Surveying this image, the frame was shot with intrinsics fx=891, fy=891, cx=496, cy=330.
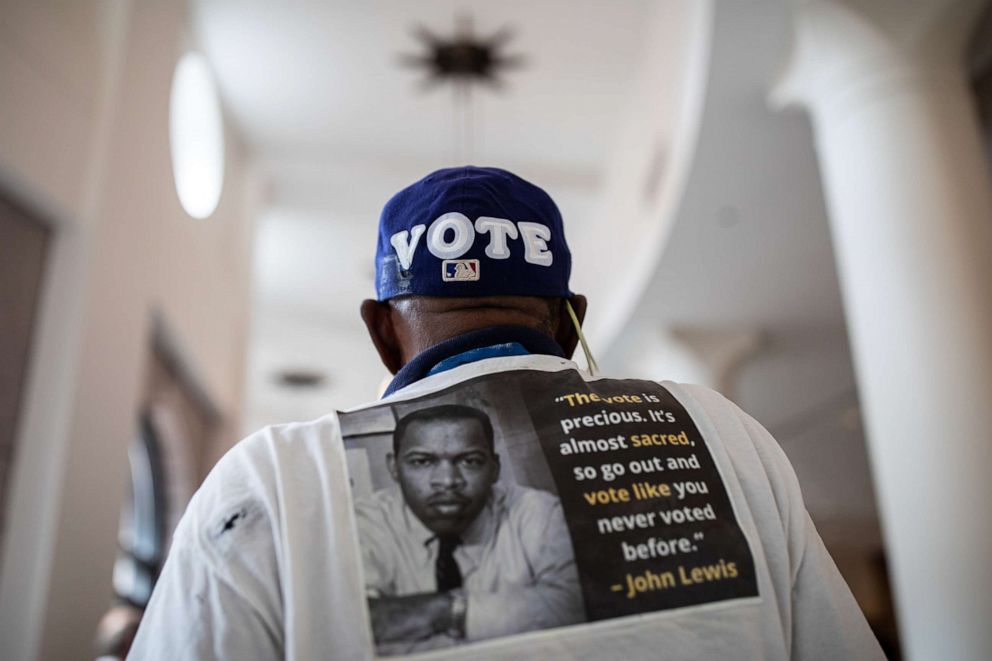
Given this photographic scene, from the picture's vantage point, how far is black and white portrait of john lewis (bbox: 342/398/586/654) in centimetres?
93

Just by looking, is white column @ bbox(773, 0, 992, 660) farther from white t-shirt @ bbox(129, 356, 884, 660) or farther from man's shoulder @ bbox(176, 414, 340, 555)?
man's shoulder @ bbox(176, 414, 340, 555)

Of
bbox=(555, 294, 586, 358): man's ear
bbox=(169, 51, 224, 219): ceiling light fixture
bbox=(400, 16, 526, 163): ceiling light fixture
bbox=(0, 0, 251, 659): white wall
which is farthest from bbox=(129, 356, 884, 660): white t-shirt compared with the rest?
bbox=(400, 16, 526, 163): ceiling light fixture

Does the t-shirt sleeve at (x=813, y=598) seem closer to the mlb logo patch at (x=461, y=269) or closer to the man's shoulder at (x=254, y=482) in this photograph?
the mlb logo patch at (x=461, y=269)

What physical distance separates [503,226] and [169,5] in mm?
6647

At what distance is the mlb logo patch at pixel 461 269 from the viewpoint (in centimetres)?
122

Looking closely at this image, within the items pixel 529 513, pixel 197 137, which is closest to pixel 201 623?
pixel 529 513

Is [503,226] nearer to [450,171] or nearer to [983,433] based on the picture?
[450,171]

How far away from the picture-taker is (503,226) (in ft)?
4.14

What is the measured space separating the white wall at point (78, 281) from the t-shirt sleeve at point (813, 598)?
163 inches

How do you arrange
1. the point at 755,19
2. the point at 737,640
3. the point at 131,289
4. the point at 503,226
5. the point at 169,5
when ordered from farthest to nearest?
the point at 169,5 < the point at 131,289 < the point at 755,19 < the point at 503,226 < the point at 737,640

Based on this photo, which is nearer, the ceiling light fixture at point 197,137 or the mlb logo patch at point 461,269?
the mlb logo patch at point 461,269

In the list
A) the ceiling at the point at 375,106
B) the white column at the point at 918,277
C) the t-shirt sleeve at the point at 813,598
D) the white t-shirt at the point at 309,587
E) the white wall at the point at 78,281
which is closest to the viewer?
the white t-shirt at the point at 309,587

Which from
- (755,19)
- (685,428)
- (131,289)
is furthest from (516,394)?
(131,289)

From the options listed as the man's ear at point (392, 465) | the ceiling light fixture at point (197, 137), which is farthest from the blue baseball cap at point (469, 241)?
the ceiling light fixture at point (197, 137)
